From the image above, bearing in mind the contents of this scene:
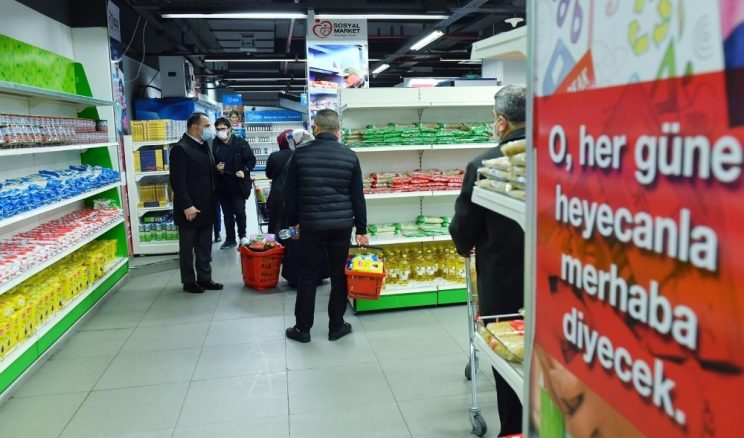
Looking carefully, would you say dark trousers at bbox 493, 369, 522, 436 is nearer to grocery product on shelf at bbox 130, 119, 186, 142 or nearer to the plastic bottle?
the plastic bottle

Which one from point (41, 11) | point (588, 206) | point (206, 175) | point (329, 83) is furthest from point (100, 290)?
point (588, 206)

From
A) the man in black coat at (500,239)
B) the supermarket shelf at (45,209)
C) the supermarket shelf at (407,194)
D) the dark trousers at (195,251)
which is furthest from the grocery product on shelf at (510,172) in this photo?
the dark trousers at (195,251)

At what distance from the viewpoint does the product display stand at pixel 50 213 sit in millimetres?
4031

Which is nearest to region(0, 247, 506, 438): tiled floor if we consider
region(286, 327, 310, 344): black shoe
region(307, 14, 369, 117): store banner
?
region(286, 327, 310, 344): black shoe

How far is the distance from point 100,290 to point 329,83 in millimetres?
4623

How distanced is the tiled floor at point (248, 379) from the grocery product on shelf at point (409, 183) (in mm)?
1182

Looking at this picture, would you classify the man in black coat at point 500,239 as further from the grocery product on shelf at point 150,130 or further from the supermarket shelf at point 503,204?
the grocery product on shelf at point 150,130

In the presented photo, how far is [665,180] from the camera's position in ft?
2.87

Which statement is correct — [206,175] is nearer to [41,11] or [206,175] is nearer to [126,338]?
[126,338]

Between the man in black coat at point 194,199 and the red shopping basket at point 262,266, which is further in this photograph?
the red shopping basket at point 262,266

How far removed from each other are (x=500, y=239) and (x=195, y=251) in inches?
179

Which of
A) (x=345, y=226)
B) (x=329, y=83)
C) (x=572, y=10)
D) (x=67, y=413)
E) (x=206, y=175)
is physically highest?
(x=329, y=83)

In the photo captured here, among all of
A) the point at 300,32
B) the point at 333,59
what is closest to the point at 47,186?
the point at 333,59

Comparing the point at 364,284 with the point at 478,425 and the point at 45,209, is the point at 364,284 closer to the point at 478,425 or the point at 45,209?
the point at 478,425
